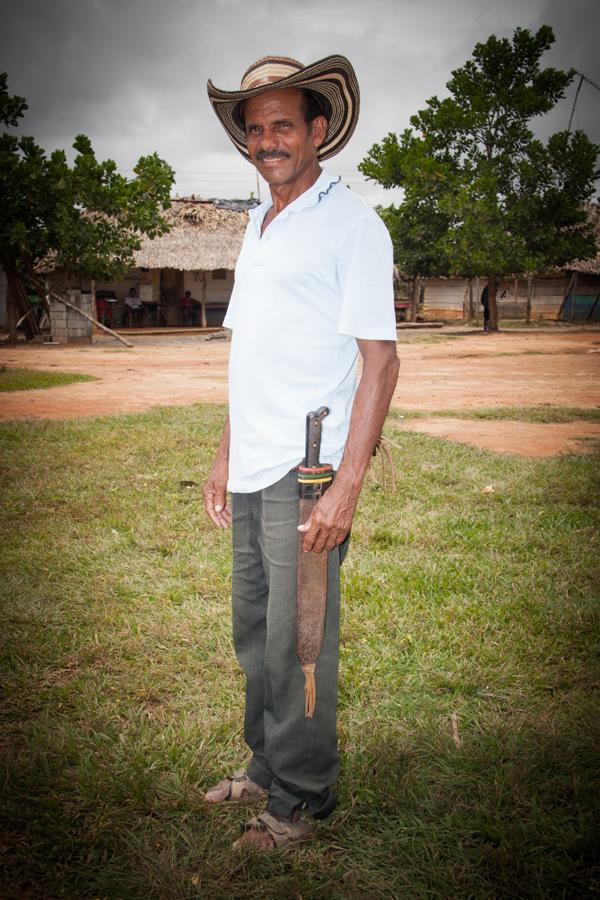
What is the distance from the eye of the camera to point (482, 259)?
23.5m

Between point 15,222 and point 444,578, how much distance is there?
16.7 metres

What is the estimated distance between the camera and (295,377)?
1.87 m

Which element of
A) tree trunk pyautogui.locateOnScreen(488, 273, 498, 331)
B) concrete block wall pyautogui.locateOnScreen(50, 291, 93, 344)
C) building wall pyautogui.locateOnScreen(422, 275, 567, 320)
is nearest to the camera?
concrete block wall pyautogui.locateOnScreen(50, 291, 93, 344)

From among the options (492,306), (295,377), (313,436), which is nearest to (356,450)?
(313,436)

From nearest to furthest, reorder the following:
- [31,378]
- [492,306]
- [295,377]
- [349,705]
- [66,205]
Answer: [295,377] < [349,705] < [31,378] < [66,205] < [492,306]

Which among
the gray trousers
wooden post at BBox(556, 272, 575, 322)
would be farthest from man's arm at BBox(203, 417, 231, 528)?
wooden post at BBox(556, 272, 575, 322)

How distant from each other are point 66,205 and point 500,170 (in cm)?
1560

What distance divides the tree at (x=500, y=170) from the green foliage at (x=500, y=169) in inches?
1.4

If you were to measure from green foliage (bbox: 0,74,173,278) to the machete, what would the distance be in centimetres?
1739

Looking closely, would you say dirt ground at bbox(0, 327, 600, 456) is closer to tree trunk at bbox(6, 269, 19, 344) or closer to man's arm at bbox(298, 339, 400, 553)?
tree trunk at bbox(6, 269, 19, 344)

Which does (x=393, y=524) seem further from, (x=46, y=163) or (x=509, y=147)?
(x=509, y=147)

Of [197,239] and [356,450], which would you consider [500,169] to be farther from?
[356,450]

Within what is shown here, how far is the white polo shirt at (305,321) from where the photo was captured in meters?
1.76

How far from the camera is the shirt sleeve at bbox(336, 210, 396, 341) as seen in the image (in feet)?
5.73
